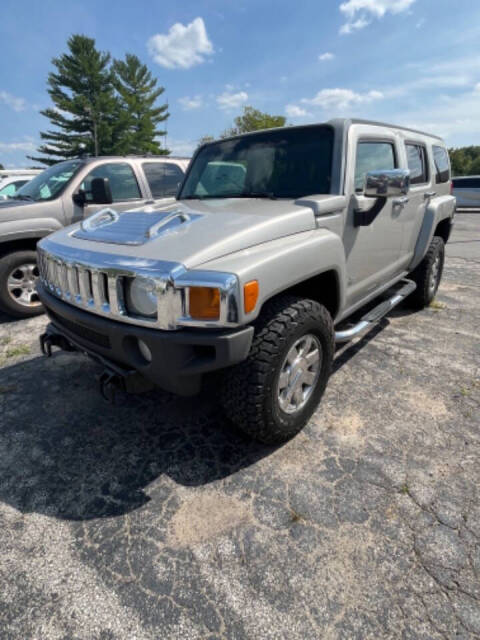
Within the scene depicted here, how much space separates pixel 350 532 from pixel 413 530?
0.30m

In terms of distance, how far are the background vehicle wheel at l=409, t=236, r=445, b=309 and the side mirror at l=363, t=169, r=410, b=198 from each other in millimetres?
2254

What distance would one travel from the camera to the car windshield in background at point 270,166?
105 inches

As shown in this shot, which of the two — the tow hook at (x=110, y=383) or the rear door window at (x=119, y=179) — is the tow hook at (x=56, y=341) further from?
the rear door window at (x=119, y=179)

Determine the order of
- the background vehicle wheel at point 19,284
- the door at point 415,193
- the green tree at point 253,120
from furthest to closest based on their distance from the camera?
the green tree at point 253,120, the background vehicle wheel at point 19,284, the door at point 415,193

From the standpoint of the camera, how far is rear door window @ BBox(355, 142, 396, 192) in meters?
2.78

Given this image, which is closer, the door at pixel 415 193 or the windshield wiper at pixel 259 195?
the windshield wiper at pixel 259 195

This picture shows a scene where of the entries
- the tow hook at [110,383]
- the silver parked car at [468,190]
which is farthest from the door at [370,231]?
the silver parked car at [468,190]

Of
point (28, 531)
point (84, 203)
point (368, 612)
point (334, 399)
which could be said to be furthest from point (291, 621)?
point (84, 203)

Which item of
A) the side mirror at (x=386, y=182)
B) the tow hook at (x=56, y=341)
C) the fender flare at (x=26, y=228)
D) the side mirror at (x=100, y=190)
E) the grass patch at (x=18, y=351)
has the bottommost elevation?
the grass patch at (x=18, y=351)

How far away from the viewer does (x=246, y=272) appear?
1752mm

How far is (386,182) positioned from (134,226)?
5.13 ft

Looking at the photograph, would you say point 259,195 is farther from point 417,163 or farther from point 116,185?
point 116,185

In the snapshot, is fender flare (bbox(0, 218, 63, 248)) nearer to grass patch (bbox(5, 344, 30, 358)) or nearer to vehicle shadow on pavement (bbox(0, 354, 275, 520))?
grass patch (bbox(5, 344, 30, 358))

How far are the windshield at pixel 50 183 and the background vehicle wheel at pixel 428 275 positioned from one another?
441 centimetres
